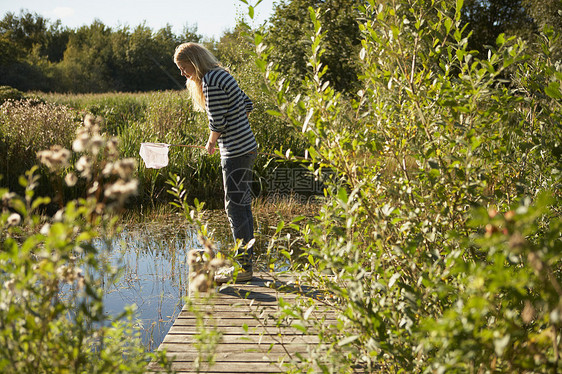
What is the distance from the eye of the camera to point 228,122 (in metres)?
3.52

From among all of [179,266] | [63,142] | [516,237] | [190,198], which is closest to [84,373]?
[516,237]

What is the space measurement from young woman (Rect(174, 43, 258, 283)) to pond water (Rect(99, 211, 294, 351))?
12.4 inches

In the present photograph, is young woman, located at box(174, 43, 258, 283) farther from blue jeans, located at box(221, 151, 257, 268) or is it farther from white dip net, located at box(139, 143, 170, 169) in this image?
white dip net, located at box(139, 143, 170, 169)

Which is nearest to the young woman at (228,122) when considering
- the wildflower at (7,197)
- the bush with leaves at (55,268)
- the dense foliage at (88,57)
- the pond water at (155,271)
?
the pond water at (155,271)

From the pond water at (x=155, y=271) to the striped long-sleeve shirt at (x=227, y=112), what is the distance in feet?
2.02

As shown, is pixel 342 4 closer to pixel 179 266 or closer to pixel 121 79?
pixel 179 266

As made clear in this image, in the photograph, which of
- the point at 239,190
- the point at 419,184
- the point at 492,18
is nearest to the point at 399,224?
the point at 419,184

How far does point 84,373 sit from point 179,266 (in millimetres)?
3488

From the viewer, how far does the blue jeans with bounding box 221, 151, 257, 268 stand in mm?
3555

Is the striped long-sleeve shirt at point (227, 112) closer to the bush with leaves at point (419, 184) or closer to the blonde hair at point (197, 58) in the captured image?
the blonde hair at point (197, 58)

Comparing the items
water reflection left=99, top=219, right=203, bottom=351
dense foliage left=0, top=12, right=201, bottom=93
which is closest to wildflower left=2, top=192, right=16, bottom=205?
water reflection left=99, top=219, right=203, bottom=351

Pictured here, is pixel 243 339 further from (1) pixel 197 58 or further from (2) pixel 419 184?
(1) pixel 197 58

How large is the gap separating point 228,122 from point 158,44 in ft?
153

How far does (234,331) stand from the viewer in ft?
9.84
